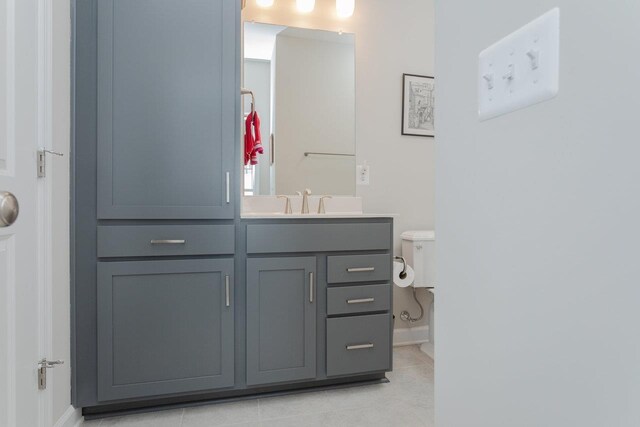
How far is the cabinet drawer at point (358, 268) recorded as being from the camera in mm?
1955

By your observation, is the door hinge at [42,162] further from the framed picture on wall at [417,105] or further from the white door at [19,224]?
the framed picture on wall at [417,105]

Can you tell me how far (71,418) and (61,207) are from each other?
917 millimetres

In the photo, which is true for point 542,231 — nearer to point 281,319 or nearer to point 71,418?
point 281,319

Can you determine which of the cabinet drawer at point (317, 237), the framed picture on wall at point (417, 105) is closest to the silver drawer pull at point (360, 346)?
the cabinet drawer at point (317, 237)

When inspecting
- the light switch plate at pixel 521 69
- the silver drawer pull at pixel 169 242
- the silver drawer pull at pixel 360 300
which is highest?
the light switch plate at pixel 521 69

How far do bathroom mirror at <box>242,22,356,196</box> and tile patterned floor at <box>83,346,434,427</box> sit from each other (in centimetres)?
123

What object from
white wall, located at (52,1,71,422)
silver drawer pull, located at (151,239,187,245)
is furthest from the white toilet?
white wall, located at (52,1,71,422)

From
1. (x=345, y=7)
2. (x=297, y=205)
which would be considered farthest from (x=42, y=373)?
(x=345, y=7)

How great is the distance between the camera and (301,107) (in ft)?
8.21

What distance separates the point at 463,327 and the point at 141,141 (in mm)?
1599

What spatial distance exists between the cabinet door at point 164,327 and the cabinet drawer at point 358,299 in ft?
1.74

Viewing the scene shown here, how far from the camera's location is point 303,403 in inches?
73.1

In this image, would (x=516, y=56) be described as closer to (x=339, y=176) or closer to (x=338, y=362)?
(x=338, y=362)

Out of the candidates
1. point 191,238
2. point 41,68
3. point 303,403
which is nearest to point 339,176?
point 191,238
